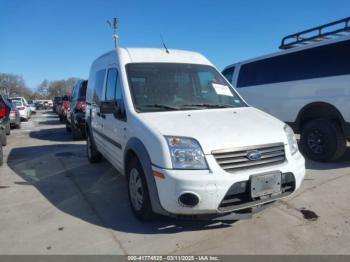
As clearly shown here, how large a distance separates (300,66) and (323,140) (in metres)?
1.58

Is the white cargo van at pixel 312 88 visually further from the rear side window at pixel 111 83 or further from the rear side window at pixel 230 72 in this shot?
the rear side window at pixel 111 83

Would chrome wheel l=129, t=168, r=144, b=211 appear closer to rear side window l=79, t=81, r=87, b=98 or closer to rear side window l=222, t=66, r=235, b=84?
rear side window l=222, t=66, r=235, b=84

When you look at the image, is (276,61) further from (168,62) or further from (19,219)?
(19,219)

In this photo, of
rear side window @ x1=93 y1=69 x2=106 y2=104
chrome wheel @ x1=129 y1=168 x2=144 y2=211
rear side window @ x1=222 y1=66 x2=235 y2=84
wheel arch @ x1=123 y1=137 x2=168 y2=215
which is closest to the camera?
wheel arch @ x1=123 y1=137 x2=168 y2=215

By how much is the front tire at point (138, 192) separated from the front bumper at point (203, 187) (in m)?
0.36

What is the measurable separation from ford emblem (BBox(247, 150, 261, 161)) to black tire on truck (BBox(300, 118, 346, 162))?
3.46 m

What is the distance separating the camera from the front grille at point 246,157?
3.06 metres

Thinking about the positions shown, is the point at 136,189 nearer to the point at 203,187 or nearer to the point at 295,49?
the point at 203,187

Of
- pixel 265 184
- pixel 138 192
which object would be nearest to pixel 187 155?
pixel 265 184

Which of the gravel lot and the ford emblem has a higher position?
the ford emblem

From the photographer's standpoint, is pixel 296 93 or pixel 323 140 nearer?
pixel 323 140

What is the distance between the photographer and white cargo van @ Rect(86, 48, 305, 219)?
301 cm

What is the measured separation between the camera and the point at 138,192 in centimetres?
366

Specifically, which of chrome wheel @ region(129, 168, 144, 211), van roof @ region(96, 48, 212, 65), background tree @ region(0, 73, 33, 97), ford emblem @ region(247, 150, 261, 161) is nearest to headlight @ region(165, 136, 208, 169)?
ford emblem @ region(247, 150, 261, 161)
